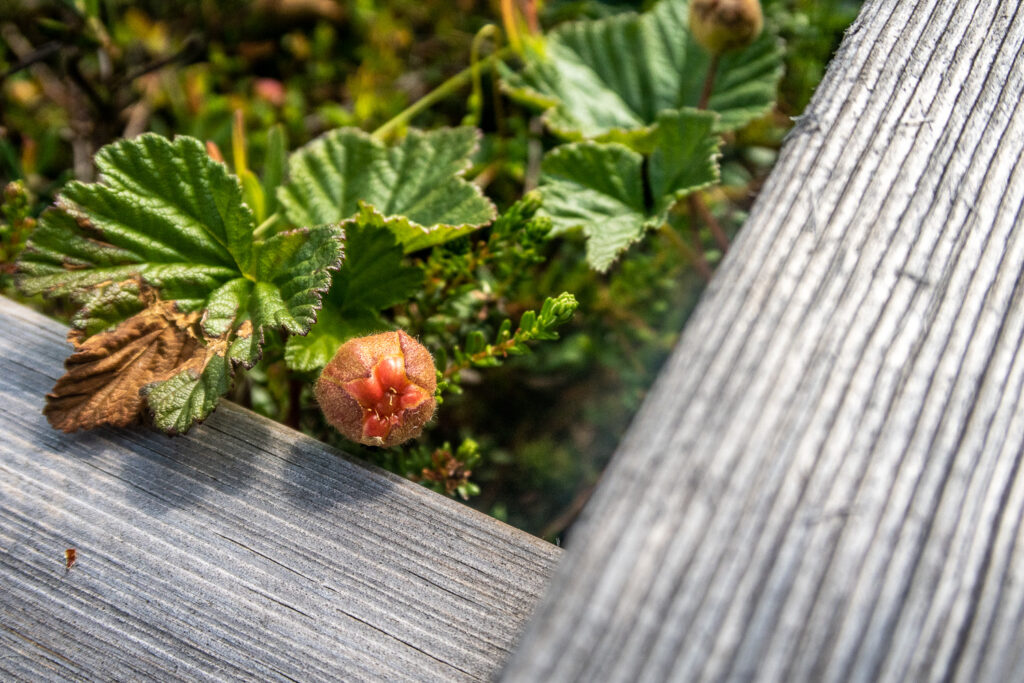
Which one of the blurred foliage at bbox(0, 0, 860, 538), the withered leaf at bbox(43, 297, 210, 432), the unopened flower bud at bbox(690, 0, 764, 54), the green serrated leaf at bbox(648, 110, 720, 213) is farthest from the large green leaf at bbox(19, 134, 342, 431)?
the unopened flower bud at bbox(690, 0, 764, 54)

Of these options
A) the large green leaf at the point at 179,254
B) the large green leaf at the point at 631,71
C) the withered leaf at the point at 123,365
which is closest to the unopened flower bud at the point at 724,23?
the large green leaf at the point at 631,71

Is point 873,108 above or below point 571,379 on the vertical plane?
above

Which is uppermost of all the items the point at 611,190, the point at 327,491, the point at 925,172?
the point at 611,190

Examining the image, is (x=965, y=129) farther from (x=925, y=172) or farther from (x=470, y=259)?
(x=470, y=259)

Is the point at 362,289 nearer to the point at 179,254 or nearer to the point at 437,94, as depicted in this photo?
the point at 179,254

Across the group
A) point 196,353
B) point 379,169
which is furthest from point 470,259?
point 196,353

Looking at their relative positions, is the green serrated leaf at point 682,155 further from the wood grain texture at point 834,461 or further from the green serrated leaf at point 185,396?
the green serrated leaf at point 185,396
